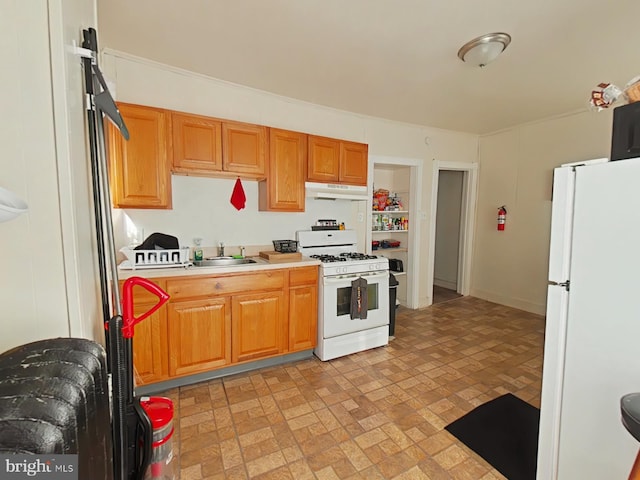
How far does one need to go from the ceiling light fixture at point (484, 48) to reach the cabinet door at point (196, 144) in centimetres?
205

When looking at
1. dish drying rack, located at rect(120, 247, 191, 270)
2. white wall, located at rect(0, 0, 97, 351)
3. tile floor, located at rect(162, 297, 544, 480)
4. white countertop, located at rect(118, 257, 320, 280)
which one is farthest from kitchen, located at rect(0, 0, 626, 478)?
tile floor, located at rect(162, 297, 544, 480)

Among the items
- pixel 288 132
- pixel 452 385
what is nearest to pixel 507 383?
pixel 452 385

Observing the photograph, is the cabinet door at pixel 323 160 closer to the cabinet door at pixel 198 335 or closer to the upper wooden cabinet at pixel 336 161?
the upper wooden cabinet at pixel 336 161

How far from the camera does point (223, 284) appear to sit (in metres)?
2.34

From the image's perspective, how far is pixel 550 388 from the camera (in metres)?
1.33

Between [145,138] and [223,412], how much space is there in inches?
84.2

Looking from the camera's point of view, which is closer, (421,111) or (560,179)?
(560,179)

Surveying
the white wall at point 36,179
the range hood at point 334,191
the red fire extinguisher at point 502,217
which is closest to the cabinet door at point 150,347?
the white wall at point 36,179

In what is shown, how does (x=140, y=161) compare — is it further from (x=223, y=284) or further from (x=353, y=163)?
(x=353, y=163)

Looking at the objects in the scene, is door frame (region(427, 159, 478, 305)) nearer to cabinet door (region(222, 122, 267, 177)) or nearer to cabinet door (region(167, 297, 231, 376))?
cabinet door (region(222, 122, 267, 177))

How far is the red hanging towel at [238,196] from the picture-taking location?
2805 mm

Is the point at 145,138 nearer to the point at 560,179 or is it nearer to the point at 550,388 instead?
the point at 560,179

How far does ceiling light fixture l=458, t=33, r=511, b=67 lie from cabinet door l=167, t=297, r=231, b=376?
2680 mm

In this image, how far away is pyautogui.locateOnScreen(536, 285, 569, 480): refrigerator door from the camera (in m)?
1.30
